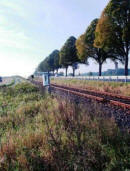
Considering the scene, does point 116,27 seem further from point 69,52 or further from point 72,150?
point 69,52

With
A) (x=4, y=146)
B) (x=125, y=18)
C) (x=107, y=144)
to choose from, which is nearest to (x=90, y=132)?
(x=107, y=144)

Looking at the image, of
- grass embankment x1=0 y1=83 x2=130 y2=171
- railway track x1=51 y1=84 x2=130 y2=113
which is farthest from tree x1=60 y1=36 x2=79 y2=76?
grass embankment x1=0 y1=83 x2=130 y2=171

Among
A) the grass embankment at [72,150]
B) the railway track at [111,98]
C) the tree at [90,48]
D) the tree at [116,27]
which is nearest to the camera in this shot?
the grass embankment at [72,150]

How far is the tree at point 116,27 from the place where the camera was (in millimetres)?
20203

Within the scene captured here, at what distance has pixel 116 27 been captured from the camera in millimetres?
20797

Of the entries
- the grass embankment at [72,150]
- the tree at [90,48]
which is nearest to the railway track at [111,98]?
the grass embankment at [72,150]

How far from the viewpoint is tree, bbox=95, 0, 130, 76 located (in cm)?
2020

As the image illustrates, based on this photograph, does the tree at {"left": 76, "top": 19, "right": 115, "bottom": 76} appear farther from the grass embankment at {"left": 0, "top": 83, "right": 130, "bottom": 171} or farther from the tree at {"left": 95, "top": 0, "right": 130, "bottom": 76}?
the grass embankment at {"left": 0, "top": 83, "right": 130, "bottom": 171}

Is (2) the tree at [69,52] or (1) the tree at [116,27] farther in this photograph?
(2) the tree at [69,52]

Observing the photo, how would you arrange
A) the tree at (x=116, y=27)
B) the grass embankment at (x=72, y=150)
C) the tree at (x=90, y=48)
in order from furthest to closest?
1. the tree at (x=90, y=48)
2. the tree at (x=116, y=27)
3. the grass embankment at (x=72, y=150)

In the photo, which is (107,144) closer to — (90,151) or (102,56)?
(90,151)

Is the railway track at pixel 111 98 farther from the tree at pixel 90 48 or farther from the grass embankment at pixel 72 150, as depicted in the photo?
the tree at pixel 90 48

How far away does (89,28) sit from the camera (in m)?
31.6

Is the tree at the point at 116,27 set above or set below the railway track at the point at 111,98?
above
